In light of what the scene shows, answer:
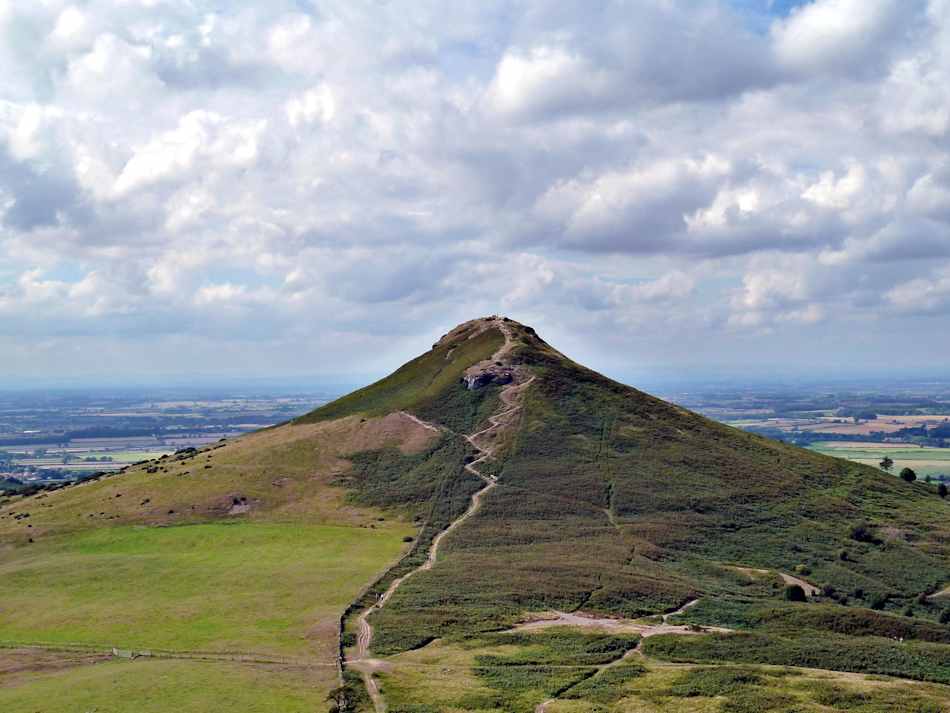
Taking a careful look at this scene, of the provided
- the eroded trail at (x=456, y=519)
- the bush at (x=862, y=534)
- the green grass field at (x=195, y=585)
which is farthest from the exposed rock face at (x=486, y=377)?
the bush at (x=862, y=534)

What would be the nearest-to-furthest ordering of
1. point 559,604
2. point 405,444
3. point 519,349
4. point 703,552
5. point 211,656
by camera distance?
point 211,656 < point 559,604 < point 703,552 < point 405,444 < point 519,349

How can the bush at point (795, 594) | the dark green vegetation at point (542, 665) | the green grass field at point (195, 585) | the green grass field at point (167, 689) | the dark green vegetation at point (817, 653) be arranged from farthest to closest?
the bush at point (795, 594)
the green grass field at point (195, 585)
the dark green vegetation at point (817, 653)
the dark green vegetation at point (542, 665)
the green grass field at point (167, 689)

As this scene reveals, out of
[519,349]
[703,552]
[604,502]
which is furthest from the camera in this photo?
[519,349]

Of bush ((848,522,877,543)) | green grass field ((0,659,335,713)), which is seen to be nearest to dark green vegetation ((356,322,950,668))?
bush ((848,522,877,543))

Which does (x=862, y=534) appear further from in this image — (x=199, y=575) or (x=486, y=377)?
(x=199, y=575)

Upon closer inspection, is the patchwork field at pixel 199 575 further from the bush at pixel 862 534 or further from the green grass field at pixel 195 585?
the bush at pixel 862 534

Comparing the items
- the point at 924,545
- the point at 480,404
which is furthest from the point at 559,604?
the point at 480,404

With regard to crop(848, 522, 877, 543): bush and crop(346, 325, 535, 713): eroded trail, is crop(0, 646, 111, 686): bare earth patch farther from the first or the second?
crop(848, 522, 877, 543): bush

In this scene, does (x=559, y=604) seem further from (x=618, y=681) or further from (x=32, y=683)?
(x=32, y=683)
